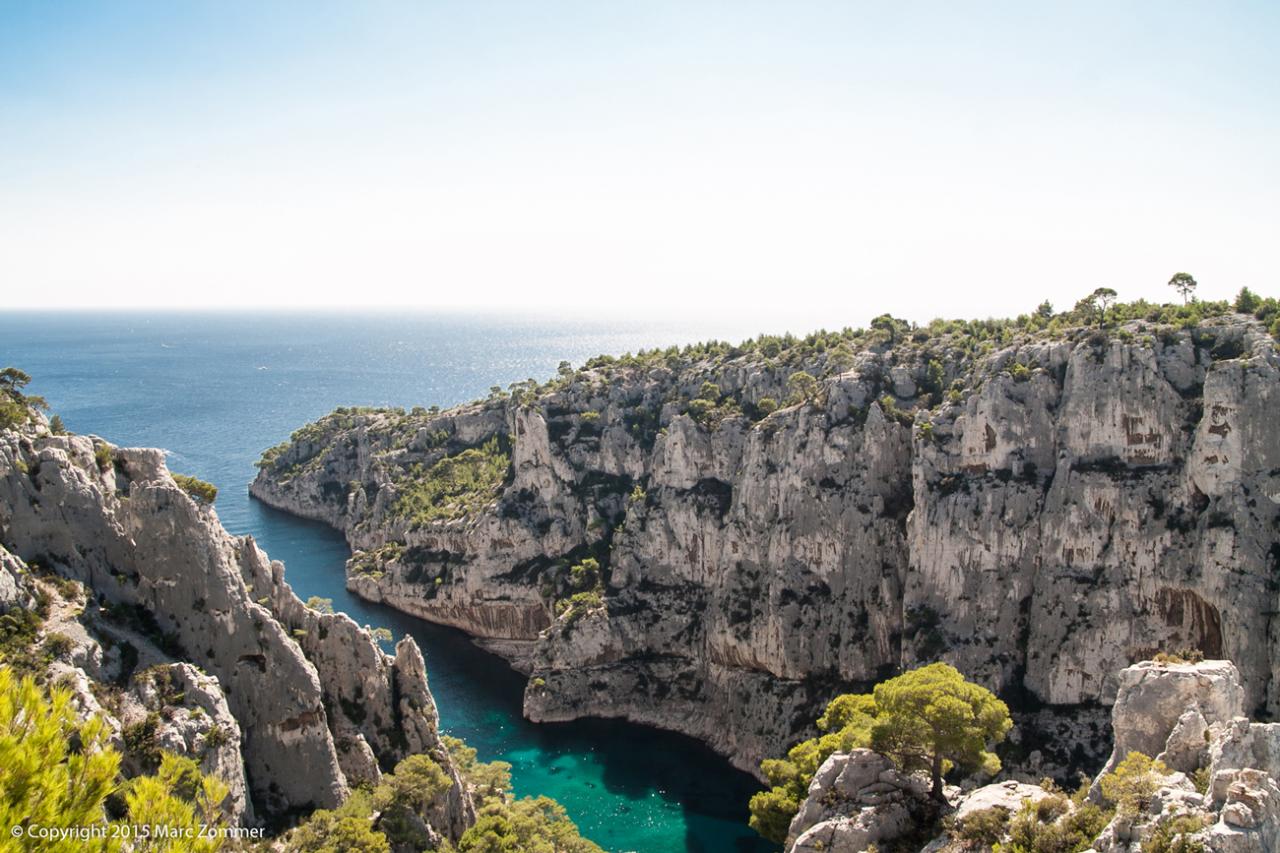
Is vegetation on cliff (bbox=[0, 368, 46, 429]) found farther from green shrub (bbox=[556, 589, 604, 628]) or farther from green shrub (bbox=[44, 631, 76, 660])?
green shrub (bbox=[556, 589, 604, 628])

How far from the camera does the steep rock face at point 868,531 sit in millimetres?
48688

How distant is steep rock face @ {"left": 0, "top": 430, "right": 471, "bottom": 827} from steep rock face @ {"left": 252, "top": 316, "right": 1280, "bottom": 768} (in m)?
32.1

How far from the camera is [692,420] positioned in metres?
74.4

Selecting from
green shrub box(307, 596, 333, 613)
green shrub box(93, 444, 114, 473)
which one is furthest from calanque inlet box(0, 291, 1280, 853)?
A: green shrub box(307, 596, 333, 613)

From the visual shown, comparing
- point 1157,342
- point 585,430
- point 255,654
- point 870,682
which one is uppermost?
point 1157,342

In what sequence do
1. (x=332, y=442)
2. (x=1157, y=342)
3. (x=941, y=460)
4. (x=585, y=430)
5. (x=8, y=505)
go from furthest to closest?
(x=332, y=442) < (x=585, y=430) < (x=941, y=460) < (x=1157, y=342) < (x=8, y=505)

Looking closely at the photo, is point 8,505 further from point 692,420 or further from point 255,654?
point 692,420

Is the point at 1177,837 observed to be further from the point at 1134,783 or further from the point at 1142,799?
the point at 1134,783

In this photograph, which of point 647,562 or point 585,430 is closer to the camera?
point 647,562

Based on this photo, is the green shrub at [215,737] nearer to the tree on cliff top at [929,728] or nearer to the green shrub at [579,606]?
the tree on cliff top at [929,728]

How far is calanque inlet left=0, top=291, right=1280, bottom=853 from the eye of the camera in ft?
95.1

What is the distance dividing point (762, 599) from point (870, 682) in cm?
1001

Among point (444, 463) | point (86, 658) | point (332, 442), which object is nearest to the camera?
point (86, 658)

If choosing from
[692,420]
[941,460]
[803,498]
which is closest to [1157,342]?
[941,460]
